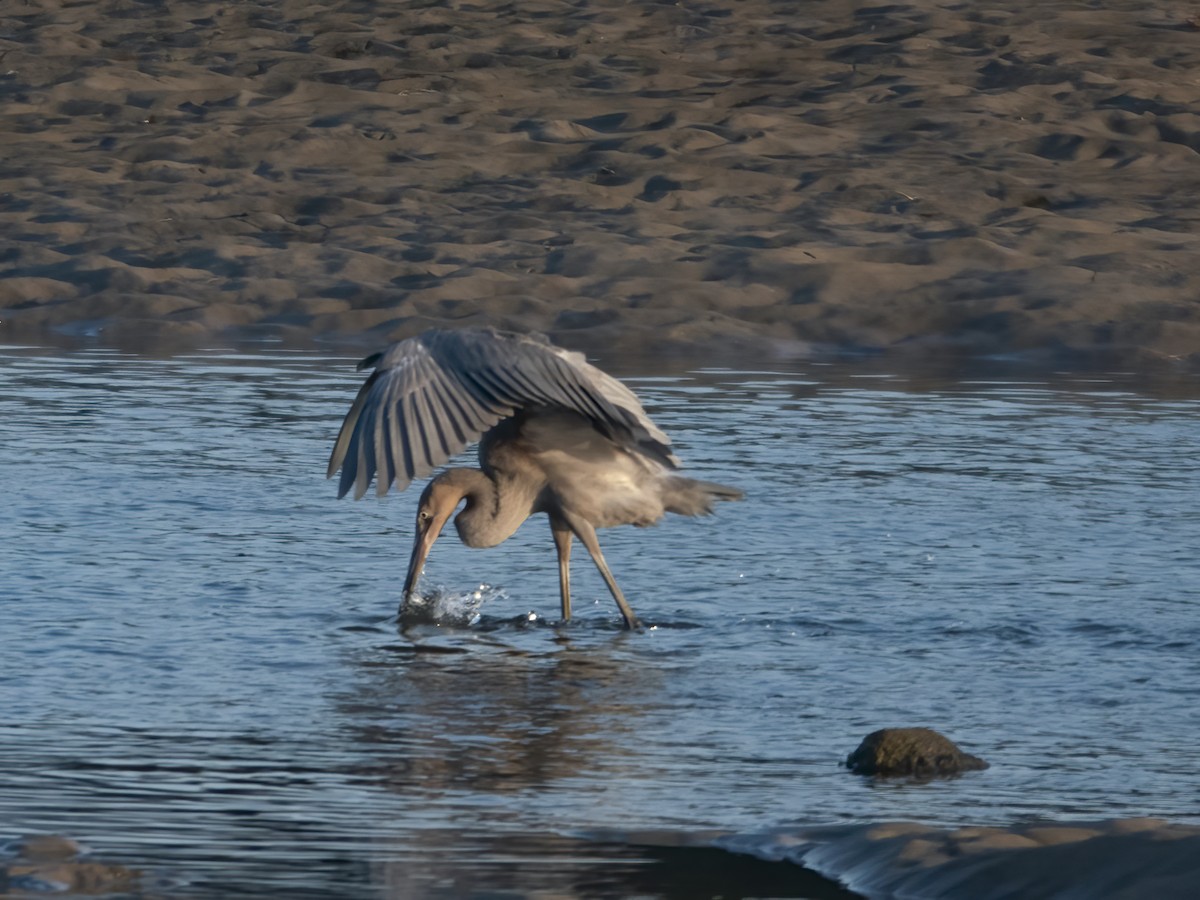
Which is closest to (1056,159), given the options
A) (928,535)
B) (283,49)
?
(283,49)

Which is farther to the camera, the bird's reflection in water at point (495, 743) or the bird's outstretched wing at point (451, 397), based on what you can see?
the bird's outstretched wing at point (451, 397)

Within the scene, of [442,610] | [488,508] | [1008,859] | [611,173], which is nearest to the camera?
[1008,859]

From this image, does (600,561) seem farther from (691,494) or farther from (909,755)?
(909,755)

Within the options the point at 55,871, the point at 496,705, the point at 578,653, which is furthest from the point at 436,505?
the point at 55,871

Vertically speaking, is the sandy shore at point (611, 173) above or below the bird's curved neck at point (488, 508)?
above

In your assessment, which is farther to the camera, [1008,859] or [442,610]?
[442,610]

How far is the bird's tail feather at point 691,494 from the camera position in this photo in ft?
26.5

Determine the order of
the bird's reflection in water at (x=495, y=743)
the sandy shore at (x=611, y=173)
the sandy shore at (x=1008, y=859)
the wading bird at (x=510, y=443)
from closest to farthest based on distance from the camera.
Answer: the sandy shore at (x=1008, y=859), the bird's reflection in water at (x=495, y=743), the wading bird at (x=510, y=443), the sandy shore at (x=611, y=173)

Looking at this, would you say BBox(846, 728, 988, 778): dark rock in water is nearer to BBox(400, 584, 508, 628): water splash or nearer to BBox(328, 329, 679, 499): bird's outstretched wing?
BBox(328, 329, 679, 499): bird's outstretched wing

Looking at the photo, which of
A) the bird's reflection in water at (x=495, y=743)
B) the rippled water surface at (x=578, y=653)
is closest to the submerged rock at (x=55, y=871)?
the rippled water surface at (x=578, y=653)

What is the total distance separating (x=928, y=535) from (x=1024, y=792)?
3.50m

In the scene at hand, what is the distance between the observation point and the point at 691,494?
8086mm

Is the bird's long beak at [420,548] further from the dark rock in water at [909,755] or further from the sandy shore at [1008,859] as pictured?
the sandy shore at [1008,859]

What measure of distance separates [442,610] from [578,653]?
60cm
